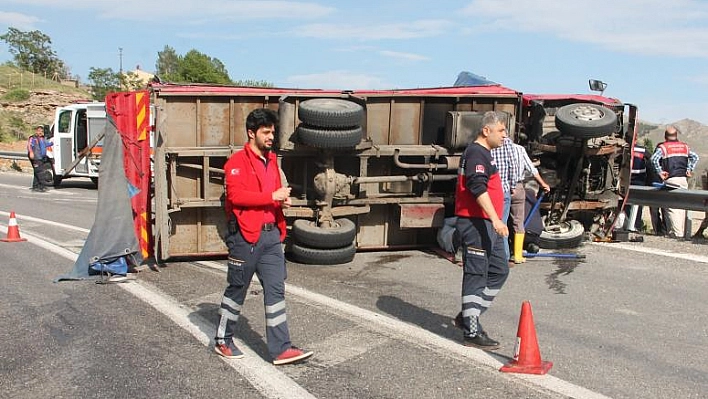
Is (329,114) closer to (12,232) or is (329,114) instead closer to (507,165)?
(507,165)

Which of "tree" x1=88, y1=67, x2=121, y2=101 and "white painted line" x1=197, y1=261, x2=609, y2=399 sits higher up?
"tree" x1=88, y1=67, x2=121, y2=101

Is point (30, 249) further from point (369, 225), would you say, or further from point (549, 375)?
point (549, 375)

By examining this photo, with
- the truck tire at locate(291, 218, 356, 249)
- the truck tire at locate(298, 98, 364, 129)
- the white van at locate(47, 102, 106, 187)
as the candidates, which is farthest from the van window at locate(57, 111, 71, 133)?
the truck tire at locate(298, 98, 364, 129)

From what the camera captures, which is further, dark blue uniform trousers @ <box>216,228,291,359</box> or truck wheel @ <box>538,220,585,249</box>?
truck wheel @ <box>538,220,585,249</box>

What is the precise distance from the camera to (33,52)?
69.4 m

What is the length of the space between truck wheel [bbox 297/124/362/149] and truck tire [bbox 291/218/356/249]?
1.01 metres

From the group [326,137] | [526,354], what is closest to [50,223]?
[326,137]

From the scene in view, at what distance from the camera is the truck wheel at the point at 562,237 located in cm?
891

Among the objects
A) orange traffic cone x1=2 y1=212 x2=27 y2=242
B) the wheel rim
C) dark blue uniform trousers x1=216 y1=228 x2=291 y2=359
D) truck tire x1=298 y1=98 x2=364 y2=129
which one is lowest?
orange traffic cone x1=2 y1=212 x2=27 y2=242

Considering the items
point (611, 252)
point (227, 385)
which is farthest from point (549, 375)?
point (611, 252)

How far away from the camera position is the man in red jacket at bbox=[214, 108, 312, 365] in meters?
4.53

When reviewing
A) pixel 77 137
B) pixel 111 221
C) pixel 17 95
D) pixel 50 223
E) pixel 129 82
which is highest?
pixel 129 82

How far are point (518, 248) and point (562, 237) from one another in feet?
3.35

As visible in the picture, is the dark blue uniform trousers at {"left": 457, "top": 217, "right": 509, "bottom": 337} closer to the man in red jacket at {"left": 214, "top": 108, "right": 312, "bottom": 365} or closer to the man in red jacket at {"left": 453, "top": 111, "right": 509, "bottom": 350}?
the man in red jacket at {"left": 453, "top": 111, "right": 509, "bottom": 350}
